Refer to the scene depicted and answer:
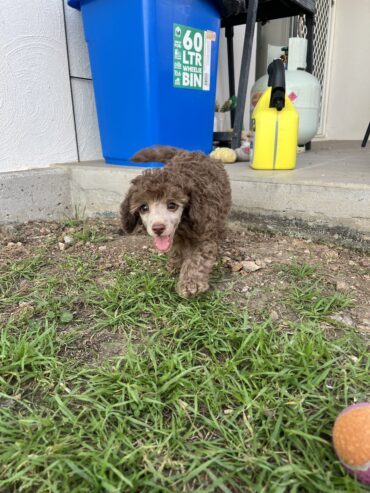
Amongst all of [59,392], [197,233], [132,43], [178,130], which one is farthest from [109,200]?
[59,392]

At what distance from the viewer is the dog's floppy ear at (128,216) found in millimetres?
1659

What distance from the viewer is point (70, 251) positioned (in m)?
2.32

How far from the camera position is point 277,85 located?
2598mm

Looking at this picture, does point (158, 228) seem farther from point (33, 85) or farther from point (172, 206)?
point (33, 85)

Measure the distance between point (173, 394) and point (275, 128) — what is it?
2.08 meters

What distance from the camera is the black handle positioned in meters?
2.57

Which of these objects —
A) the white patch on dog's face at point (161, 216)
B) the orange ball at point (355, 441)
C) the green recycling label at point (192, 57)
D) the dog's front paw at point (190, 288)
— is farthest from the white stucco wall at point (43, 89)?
the orange ball at point (355, 441)

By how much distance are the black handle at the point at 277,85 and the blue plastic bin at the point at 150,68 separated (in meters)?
0.58

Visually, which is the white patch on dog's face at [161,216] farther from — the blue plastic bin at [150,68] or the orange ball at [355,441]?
the blue plastic bin at [150,68]

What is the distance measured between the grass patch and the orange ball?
0.10 feet

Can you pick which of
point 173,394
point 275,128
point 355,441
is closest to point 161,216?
point 173,394

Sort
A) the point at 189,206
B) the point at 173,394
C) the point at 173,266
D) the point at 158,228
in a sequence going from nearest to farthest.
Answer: the point at 173,394 < the point at 158,228 < the point at 189,206 < the point at 173,266

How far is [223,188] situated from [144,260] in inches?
24.5

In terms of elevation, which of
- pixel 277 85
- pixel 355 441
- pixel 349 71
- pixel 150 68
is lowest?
pixel 355 441
